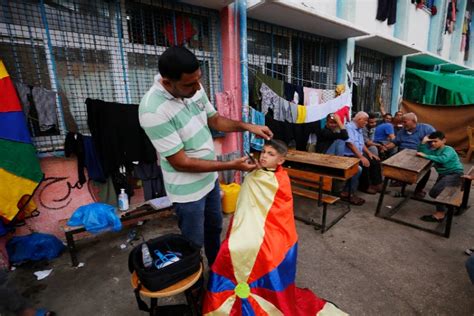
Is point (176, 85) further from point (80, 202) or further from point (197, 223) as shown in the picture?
point (80, 202)

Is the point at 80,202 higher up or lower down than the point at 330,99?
lower down

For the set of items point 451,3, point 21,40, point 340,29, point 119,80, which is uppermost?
point 451,3

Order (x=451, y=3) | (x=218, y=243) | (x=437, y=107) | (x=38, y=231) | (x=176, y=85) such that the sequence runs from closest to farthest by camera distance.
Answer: (x=176, y=85) → (x=218, y=243) → (x=38, y=231) → (x=437, y=107) → (x=451, y=3)

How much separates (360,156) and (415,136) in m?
1.45

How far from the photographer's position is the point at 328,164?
3607 millimetres

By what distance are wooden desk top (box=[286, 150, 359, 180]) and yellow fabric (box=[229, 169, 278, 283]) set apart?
1801 millimetres

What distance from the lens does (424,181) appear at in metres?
4.55

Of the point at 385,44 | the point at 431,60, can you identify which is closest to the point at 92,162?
the point at 385,44

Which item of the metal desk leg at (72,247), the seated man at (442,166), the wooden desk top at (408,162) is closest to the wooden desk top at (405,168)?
the wooden desk top at (408,162)

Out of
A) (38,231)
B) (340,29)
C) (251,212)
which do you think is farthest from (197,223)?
(340,29)

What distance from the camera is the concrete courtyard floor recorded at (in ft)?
7.42

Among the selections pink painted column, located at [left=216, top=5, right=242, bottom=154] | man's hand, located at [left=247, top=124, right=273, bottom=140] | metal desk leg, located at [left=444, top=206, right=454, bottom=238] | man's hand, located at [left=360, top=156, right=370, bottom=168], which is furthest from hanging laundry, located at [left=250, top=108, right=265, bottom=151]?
metal desk leg, located at [left=444, top=206, right=454, bottom=238]

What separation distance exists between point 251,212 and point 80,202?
2.46 meters

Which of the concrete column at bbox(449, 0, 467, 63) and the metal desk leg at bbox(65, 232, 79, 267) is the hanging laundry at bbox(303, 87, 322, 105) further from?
the concrete column at bbox(449, 0, 467, 63)
